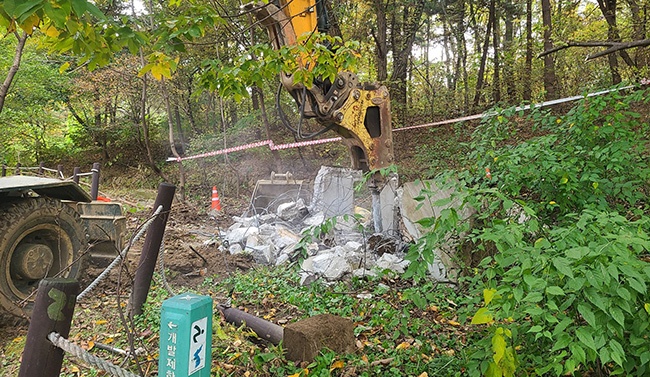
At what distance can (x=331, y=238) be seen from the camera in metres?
5.58

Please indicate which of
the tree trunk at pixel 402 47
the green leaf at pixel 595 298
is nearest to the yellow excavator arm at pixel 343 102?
the green leaf at pixel 595 298

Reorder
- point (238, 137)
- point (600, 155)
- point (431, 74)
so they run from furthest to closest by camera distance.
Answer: point (431, 74)
point (238, 137)
point (600, 155)

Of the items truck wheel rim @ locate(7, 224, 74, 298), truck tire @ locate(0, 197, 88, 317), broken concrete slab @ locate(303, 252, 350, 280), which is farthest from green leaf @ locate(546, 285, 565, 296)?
truck wheel rim @ locate(7, 224, 74, 298)

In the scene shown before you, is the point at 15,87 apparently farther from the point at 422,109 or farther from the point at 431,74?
the point at 431,74

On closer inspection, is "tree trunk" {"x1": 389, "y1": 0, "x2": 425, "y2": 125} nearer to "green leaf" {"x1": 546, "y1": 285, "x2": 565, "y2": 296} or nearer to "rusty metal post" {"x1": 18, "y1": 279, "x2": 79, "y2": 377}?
"green leaf" {"x1": 546, "y1": 285, "x2": 565, "y2": 296}

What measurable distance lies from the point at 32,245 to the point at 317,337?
2.69 m

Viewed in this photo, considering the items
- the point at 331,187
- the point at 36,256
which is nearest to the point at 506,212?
the point at 36,256

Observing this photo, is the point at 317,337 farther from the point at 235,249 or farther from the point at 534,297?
the point at 235,249

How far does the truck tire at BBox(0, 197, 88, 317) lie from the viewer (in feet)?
11.2

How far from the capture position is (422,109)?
16.6 meters

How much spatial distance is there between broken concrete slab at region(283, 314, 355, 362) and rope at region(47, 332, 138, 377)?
1.47m

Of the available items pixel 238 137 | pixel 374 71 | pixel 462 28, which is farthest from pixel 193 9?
pixel 462 28

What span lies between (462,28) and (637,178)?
15527mm

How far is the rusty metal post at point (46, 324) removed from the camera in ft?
4.84
